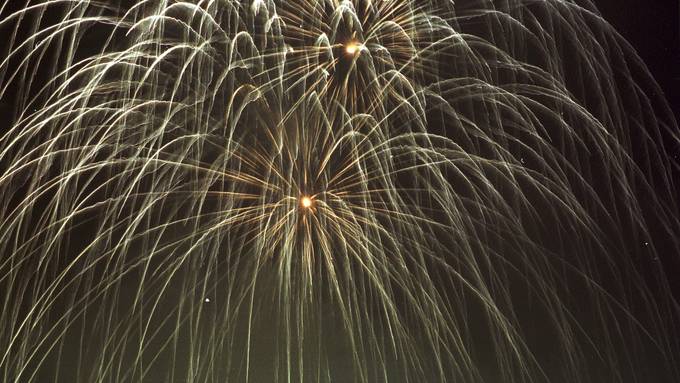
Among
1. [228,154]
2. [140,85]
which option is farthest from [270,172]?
[140,85]

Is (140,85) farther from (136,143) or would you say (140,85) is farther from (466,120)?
(466,120)

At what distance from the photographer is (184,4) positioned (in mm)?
8172

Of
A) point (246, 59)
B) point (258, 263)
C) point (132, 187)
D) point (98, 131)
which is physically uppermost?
point (246, 59)

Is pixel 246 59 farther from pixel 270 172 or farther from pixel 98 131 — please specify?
pixel 98 131

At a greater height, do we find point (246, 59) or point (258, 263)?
point (246, 59)

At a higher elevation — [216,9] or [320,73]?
[216,9]

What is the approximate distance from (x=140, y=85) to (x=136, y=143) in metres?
0.65

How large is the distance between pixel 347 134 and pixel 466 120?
4.55ft

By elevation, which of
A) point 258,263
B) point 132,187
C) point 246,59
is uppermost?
point 246,59

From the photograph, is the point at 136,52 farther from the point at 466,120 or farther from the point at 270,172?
the point at 466,120

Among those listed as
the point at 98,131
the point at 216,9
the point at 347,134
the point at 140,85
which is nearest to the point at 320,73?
the point at 347,134

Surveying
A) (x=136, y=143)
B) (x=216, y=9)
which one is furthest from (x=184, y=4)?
(x=136, y=143)

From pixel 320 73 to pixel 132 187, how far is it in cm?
242

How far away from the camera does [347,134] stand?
8430 millimetres
